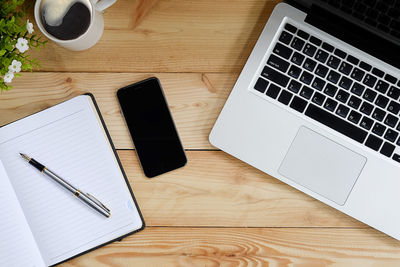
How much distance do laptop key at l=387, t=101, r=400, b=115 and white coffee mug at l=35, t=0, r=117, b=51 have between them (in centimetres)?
51

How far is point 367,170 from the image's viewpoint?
25.5 inches

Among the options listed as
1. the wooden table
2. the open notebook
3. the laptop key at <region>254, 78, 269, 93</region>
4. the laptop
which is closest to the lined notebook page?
the open notebook

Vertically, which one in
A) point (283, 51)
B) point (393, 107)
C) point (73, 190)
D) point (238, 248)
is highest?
point (283, 51)

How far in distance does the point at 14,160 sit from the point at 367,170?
0.64m

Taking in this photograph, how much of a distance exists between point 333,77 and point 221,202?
308 millimetres

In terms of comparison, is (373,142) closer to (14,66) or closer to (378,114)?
(378,114)

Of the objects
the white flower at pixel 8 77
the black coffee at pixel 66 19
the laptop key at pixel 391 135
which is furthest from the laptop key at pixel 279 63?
the white flower at pixel 8 77

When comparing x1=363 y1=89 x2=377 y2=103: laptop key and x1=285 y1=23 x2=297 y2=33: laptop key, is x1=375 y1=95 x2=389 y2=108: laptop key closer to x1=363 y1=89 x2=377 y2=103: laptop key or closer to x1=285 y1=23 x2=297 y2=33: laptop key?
x1=363 y1=89 x2=377 y2=103: laptop key

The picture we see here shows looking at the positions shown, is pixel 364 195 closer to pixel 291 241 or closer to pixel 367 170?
pixel 367 170

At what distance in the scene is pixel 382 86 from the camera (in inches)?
25.1

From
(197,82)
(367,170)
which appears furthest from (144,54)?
(367,170)

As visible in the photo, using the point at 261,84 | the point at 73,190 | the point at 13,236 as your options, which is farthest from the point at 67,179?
the point at 261,84

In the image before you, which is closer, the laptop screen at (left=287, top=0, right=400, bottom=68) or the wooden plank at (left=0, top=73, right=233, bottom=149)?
the laptop screen at (left=287, top=0, right=400, bottom=68)

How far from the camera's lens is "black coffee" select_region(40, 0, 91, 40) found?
0.62 meters
